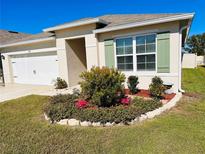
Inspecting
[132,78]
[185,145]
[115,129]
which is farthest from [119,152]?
[132,78]

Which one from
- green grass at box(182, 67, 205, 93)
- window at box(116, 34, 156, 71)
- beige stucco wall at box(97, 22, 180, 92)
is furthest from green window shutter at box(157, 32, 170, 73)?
green grass at box(182, 67, 205, 93)

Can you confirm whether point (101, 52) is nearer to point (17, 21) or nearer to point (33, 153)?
point (33, 153)

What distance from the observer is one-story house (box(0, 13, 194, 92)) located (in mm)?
7645

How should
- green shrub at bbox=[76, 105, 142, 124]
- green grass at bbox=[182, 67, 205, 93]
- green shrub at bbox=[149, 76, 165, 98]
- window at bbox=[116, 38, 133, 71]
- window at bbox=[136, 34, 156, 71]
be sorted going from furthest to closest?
1. green grass at bbox=[182, 67, 205, 93]
2. window at bbox=[116, 38, 133, 71]
3. window at bbox=[136, 34, 156, 71]
4. green shrub at bbox=[149, 76, 165, 98]
5. green shrub at bbox=[76, 105, 142, 124]

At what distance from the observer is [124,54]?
29.1ft

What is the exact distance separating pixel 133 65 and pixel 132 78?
0.89 meters

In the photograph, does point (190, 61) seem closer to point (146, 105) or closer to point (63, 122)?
point (146, 105)

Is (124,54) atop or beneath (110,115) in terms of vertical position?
atop

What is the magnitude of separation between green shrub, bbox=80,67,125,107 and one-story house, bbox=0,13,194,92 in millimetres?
2945

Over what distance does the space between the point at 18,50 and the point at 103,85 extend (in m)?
10.6

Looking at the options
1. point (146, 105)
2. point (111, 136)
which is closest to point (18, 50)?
point (146, 105)

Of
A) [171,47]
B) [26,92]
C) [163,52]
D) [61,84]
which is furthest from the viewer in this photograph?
[61,84]

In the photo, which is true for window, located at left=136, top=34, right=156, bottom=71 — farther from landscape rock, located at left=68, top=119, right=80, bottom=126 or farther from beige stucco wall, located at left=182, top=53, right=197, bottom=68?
beige stucco wall, located at left=182, top=53, right=197, bottom=68

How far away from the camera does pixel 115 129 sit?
15.0 ft
